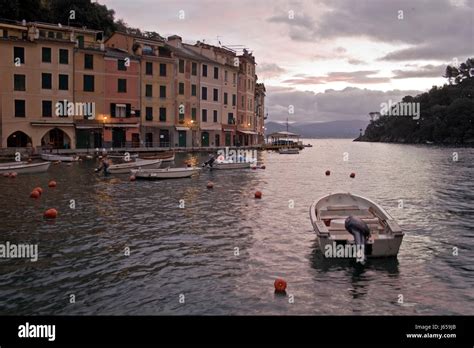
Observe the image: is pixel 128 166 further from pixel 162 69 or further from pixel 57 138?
pixel 162 69

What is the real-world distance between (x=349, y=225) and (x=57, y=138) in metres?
54.6

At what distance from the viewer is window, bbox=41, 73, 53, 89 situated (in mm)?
58625

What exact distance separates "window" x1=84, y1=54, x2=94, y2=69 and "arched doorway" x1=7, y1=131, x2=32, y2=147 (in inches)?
458

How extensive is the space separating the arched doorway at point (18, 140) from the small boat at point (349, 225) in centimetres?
4754

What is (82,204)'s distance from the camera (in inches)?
968

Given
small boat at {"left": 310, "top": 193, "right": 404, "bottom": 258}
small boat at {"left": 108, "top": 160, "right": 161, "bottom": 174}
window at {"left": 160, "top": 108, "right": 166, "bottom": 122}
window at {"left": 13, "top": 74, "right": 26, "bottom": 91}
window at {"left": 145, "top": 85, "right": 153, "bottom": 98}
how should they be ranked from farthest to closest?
window at {"left": 160, "top": 108, "right": 166, "bottom": 122}, window at {"left": 145, "top": 85, "right": 153, "bottom": 98}, window at {"left": 13, "top": 74, "right": 26, "bottom": 91}, small boat at {"left": 108, "top": 160, "right": 161, "bottom": 174}, small boat at {"left": 310, "top": 193, "right": 404, "bottom": 258}

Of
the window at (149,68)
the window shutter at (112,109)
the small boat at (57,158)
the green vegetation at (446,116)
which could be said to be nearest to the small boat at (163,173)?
the small boat at (57,158)

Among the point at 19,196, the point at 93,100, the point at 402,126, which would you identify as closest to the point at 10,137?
the point at 93,100

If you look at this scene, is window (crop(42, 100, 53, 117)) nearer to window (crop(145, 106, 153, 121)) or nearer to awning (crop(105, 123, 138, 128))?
awning (crop(105, 123, 138, 128))

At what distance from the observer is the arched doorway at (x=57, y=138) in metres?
60.9

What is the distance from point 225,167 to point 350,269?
33704mm

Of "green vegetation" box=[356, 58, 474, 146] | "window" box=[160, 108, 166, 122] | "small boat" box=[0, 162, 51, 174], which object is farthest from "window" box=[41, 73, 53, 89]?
"green vegetation" box=[356, 58, 474, 146]

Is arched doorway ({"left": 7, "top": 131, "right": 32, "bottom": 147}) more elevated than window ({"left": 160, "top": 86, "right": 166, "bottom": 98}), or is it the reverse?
window ({"left": 160, "top": 86, "right": 166, "bottom": 98})
